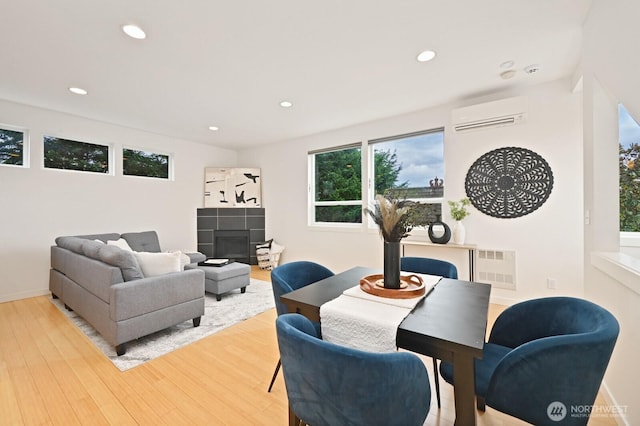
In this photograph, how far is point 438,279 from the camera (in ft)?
5.86

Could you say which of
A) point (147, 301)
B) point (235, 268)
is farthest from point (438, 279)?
point (235, 268)

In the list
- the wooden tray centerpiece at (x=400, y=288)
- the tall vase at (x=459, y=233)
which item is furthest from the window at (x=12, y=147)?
the tall vase at (x=459, y=233)

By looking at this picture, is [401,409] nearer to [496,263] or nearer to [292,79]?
[292,79]

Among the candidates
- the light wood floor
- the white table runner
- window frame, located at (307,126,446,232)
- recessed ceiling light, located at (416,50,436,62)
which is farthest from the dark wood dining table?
window frame, located at (307,126,446,232)

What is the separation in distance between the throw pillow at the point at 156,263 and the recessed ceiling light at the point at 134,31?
6.09 feet

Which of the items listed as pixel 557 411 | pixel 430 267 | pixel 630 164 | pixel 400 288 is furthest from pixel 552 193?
pixel 557 411

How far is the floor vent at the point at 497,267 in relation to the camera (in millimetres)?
3238

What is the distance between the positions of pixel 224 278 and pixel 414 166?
314cm

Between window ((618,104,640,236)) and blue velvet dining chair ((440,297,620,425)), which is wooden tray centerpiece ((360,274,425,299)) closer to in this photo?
blue velvet dining chair ((440,297,620,425))

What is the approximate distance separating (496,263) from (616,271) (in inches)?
73.4

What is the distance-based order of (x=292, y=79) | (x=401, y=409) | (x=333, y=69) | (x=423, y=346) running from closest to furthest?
(x=401, y=409), (x=423, y=346), (x=333, y=69), (x=292, y=79)

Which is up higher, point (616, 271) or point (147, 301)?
point (616, 271)

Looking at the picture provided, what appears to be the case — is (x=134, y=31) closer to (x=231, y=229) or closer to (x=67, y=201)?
(x=67, y=201)

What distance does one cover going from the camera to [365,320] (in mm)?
1177
